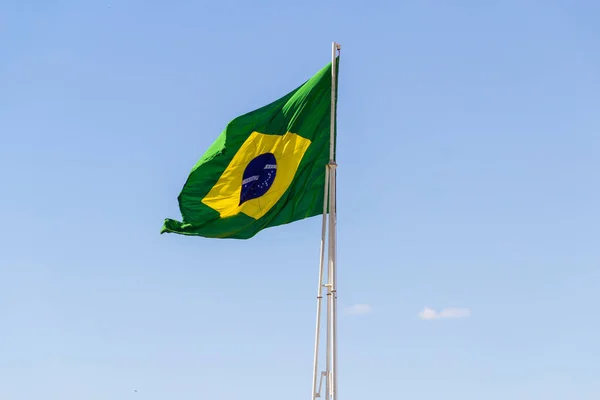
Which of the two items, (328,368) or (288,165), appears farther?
(288,165)

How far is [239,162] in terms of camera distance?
26875 millimetres

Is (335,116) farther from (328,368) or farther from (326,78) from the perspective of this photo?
(328,368)

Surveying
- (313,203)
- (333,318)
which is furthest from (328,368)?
(313,203)

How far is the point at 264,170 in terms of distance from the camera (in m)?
27.0

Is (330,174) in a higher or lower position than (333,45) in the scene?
lower

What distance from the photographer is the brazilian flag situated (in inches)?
1047

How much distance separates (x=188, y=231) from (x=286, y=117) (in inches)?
184

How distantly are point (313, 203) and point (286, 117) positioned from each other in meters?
2.81

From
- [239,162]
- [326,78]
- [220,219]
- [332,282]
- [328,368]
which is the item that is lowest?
[328,368]

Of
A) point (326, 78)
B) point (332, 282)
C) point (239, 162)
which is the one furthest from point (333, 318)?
point (326, 78)

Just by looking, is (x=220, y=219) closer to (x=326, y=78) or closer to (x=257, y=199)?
(x=257, y=199)

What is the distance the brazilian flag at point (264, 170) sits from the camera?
1047 inches

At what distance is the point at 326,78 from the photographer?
26891mm

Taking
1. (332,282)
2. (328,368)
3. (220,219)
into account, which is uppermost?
(220,219)
